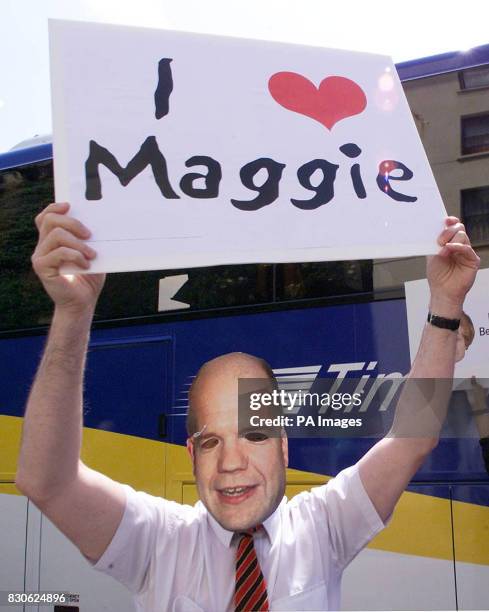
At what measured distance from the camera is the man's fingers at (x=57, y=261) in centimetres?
184

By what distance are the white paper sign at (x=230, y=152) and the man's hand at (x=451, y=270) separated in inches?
1.7

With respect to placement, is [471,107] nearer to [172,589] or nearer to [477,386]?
[477,386]

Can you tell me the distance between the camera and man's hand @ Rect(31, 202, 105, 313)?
185 centimetres

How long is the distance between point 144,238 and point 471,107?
2735mm

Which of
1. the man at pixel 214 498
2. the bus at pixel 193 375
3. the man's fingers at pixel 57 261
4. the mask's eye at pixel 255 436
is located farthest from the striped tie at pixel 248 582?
the bus at pixel 193 375

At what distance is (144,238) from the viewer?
1.96m

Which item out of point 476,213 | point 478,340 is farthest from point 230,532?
point 476,213

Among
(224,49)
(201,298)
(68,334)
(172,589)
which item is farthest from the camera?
(201,298)

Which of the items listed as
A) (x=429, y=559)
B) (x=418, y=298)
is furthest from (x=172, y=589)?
(x=418, y=298)

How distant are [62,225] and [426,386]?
3.94ft

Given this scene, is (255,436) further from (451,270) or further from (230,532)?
(451,270)

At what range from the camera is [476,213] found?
384cm

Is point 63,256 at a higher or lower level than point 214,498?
higher

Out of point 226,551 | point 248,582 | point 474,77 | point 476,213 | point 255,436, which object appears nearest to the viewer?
point 248,582
